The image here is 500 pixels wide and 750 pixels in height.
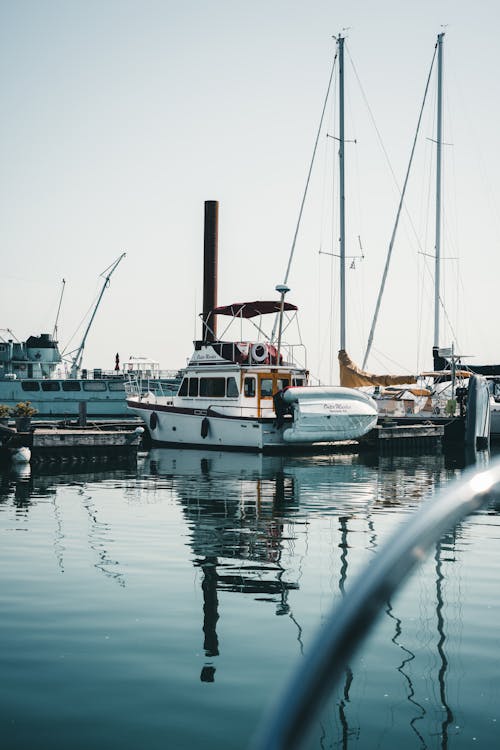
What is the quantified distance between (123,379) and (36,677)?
212 ft

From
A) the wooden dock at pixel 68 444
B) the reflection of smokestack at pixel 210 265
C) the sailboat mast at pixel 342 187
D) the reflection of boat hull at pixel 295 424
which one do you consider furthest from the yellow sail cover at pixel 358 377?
the wooden dock at pixel 68 444

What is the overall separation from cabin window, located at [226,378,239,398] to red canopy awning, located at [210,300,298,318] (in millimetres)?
4738

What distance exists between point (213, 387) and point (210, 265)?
863 centimetres

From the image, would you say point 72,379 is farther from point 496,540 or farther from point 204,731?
point 204,731

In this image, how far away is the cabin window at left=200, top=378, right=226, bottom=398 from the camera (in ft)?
119

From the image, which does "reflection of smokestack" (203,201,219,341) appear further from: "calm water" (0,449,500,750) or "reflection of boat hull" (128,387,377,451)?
"calm water" (0,449,500,750)

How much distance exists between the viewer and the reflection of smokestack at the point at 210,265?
136 ft

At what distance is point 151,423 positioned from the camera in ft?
128

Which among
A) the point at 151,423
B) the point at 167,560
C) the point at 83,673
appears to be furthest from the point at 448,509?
the point at 151,423

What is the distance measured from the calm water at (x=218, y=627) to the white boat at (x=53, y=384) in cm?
5047

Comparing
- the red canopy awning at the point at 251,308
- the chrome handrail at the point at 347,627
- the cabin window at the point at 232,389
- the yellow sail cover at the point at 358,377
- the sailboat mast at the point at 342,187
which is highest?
the sailboat mast at the point at 342,187

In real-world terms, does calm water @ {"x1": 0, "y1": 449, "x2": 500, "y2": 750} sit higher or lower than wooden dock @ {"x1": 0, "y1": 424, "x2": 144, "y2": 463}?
lower

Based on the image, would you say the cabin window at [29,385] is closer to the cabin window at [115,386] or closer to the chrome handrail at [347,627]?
the cabin window at [115,386]

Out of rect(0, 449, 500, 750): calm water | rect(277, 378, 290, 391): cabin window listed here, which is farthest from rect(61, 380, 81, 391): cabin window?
rect(0, 449, 500, 750): calm water
